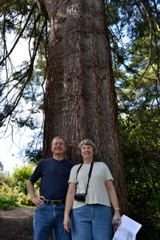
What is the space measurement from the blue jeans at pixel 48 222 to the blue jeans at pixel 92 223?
13 centimetres

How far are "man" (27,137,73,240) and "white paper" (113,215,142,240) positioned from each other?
1.58 feet

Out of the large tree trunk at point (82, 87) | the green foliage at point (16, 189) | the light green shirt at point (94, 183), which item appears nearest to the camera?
the light green shirt at point (94, 183)

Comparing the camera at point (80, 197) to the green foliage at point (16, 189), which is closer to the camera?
the camera at point (80, 197)

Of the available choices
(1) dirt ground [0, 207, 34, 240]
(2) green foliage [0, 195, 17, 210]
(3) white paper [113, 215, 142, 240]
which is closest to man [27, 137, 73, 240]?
(3) white paper [113, 215, 142, 240]

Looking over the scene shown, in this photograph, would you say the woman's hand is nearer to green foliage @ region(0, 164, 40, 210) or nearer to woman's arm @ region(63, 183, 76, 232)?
woman's arm @ region(63, 183, 76, 232)

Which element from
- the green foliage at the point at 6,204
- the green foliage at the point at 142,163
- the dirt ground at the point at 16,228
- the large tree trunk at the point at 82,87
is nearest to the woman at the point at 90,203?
the large tree trunk at the point at 82,87

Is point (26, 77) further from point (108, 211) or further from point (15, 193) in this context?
point (15, 193)

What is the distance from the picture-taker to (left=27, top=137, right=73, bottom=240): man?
2469 millimetres

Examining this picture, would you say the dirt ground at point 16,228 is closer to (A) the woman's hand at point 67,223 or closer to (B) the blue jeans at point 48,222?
(B) the blue jeans at point 48,222

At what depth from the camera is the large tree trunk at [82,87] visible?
3.09 m

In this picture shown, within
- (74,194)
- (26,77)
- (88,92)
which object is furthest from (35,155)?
(74,194)

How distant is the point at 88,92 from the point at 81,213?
4.96ft

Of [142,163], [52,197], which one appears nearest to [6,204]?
[142,163]

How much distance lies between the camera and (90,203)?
237 cm
